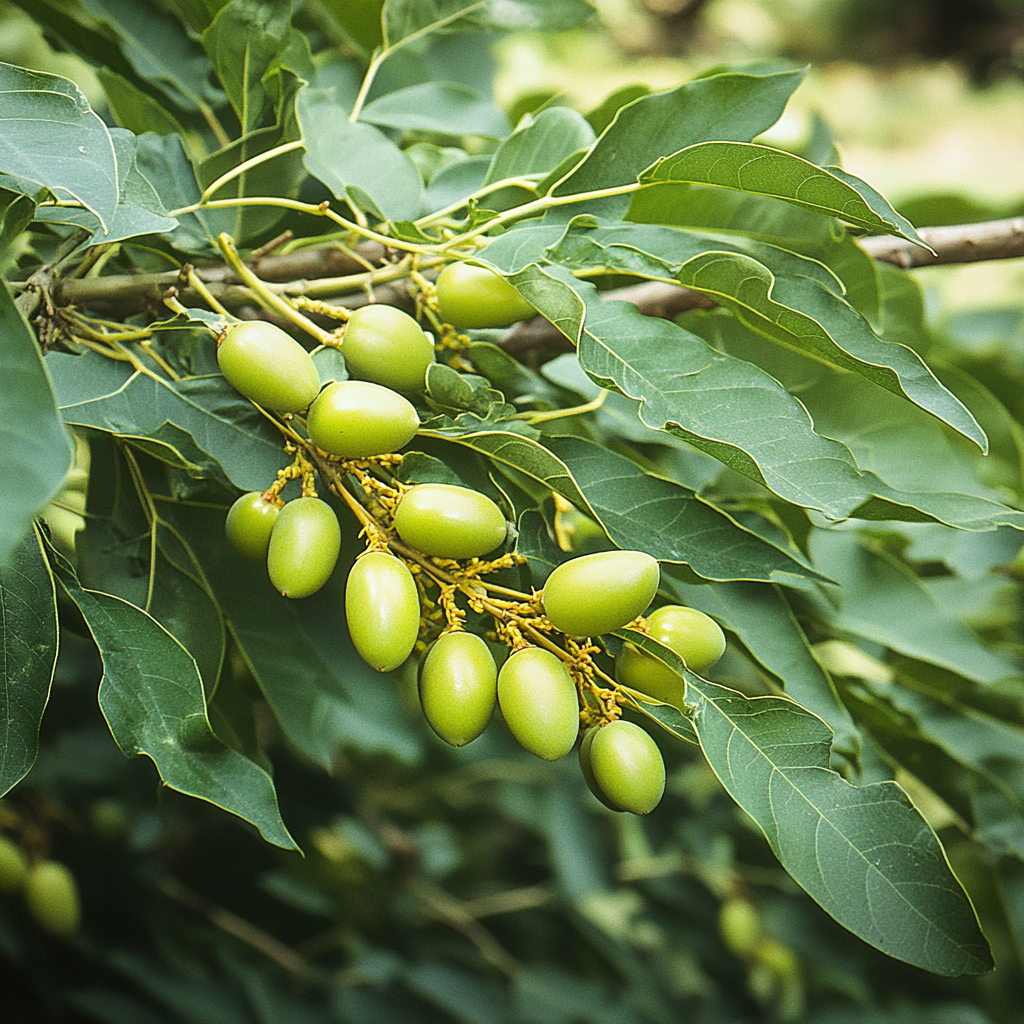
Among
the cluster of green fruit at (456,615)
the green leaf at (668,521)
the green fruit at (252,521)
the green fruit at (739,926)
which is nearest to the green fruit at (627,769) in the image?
the cluster of green fruit at (456,615)

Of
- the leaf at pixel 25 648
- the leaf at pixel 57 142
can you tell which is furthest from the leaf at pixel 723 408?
the leaf at pixel 25 648

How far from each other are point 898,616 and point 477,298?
0.46 m

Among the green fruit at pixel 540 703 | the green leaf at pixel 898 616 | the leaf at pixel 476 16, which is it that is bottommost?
the green leaf at pixel 898 616

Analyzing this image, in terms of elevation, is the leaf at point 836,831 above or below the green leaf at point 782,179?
below

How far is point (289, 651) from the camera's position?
62 cm

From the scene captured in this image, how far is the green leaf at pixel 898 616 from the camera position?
0.68 m

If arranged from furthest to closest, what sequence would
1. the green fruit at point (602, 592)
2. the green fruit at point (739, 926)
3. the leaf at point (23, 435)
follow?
the green fruit at point (739, 926)
the green fruit at point (602, 592)
the leaf at point (23, 435)

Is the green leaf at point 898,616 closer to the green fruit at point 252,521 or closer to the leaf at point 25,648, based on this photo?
the green fruit at point 252,521

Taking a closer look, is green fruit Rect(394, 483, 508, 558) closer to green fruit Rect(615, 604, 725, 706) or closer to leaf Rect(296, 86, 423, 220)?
green fruit Rect(615, 604, 725, 706)

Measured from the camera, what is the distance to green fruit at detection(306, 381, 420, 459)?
1.45ft

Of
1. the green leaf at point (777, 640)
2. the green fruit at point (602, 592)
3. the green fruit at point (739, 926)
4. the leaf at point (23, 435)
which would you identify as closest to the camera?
the leaf at point (23, 435)

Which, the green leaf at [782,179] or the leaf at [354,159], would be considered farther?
the leaf at [354,159]

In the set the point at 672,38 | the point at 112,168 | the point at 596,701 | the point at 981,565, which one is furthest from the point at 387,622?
the point at 672,38

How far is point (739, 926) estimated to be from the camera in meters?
1.15
